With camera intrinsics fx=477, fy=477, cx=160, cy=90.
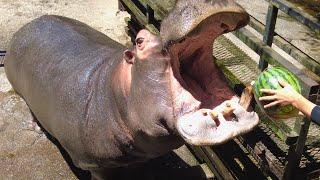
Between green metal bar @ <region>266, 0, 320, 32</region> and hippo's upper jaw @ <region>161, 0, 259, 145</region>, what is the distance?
717 millimetres

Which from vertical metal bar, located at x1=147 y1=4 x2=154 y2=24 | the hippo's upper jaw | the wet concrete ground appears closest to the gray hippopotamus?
the hippo's upper jaw

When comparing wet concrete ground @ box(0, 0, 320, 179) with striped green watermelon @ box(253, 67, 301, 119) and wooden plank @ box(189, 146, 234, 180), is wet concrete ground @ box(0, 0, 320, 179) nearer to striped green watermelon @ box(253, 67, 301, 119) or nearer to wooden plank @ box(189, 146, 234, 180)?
wooden plank @ box(189, 146, 234, 180)

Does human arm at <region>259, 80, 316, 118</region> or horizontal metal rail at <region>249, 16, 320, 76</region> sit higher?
human arm at <region>259, 80, 316, 118</region>

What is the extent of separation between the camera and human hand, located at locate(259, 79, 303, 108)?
2244 millimetres

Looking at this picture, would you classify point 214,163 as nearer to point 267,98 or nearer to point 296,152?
point 296,152

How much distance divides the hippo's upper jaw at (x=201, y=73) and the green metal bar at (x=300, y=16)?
717mm

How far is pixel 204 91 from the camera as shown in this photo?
2334 millimetres

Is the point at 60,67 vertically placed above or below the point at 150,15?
above

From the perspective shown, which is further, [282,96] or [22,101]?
[22,101]

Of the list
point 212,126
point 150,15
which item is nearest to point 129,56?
point 212,126

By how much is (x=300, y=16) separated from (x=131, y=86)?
1.10 metres

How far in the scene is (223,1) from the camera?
6.32ft

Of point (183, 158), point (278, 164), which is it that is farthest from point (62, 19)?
point (278, 164)

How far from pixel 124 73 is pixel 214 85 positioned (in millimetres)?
574
